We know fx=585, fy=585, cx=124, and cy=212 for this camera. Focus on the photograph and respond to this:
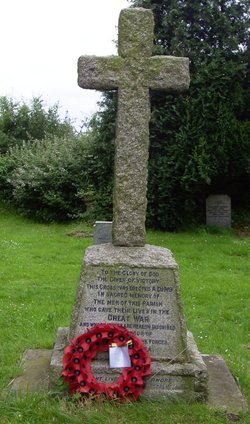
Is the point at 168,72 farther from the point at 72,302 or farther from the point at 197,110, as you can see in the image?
the point at 197,110

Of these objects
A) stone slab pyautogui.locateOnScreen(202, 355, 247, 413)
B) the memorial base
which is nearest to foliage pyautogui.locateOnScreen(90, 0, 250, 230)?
stone slab pyautogui.locateOnScreen(202, 355, 247, 413)

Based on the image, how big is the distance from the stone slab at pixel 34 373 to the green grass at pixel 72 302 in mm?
98

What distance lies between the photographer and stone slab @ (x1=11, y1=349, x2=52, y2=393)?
501cm

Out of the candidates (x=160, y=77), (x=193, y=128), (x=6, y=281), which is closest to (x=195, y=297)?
(x=6, y=281)

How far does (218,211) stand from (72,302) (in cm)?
884

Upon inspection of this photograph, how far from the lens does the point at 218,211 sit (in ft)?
54.4

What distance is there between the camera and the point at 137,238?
5.33m

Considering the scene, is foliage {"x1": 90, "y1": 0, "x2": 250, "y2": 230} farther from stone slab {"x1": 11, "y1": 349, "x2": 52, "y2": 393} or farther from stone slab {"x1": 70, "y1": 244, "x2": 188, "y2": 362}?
stone slab {"x1": 70, "y1": 244, "x2": 188, "y2": 362}

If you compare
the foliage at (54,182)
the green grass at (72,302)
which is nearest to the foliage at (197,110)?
the green grass at (72,302)

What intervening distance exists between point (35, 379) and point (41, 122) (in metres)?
23.8

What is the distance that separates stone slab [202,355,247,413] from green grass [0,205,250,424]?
0.40ft

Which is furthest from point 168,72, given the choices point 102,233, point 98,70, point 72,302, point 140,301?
point 102,233

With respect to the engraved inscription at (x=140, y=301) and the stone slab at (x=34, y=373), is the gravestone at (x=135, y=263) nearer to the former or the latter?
the engraved inscription at (x=140, y=301)

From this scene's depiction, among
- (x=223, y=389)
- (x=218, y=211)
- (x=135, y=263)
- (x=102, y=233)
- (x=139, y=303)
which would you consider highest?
(x=135, y=263)
